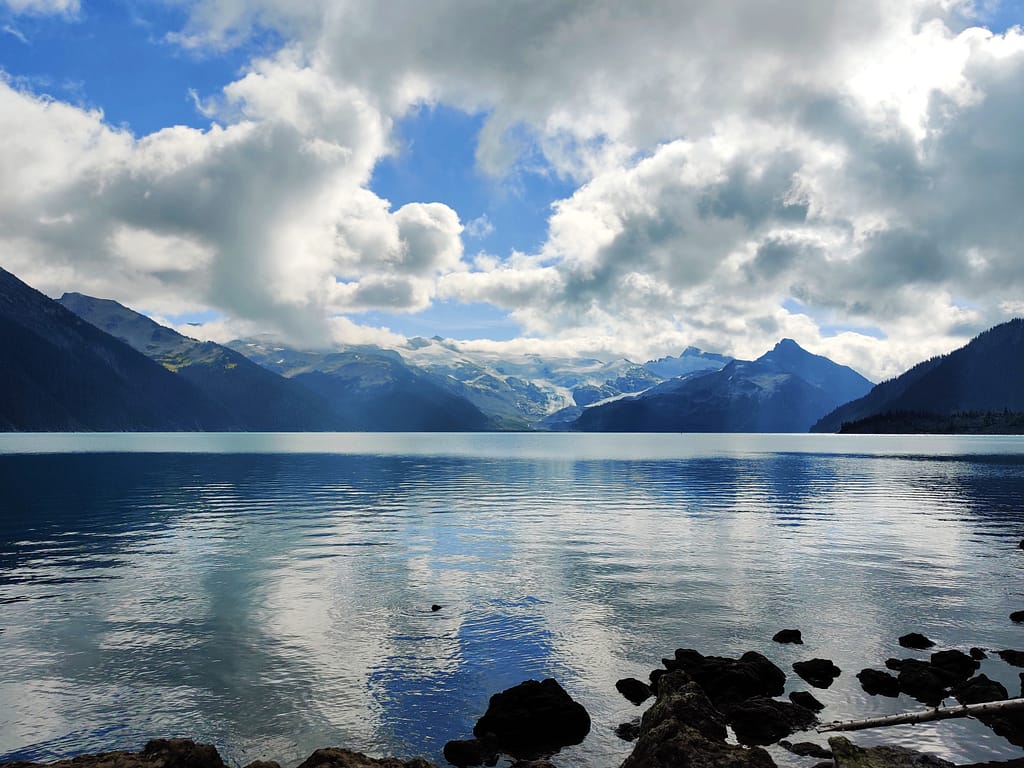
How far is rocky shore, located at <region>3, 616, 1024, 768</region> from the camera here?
16.6m

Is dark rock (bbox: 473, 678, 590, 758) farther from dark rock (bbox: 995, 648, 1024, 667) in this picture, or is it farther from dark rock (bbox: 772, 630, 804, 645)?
dark rock (bbox: 995, 648, 1024, 667)

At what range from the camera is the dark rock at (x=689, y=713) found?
61.5 ft

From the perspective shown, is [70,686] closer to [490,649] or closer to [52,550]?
[490,649]

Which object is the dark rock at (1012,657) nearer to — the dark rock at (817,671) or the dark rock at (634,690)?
the dark rock at (817,671)

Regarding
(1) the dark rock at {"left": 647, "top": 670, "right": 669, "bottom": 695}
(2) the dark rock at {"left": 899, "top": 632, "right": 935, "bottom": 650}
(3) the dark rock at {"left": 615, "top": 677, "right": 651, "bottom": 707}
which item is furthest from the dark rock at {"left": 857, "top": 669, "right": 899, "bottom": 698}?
(3) the dark rock at {"left": 615, "top": 677, "right": 651, "bottom": 707}

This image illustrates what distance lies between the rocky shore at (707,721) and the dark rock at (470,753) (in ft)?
0.10

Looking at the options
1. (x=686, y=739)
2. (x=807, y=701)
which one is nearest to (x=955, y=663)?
(x=807, y=701)

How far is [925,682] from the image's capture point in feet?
78.8

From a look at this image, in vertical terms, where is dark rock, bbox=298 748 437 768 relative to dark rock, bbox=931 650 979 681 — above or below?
above

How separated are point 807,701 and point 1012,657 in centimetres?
1126

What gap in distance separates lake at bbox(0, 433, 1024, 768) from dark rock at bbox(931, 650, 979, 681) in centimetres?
112

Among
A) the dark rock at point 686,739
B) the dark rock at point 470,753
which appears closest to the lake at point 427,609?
the dark rock at point 470,753

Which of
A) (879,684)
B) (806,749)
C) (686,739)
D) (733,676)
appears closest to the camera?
(686,739)

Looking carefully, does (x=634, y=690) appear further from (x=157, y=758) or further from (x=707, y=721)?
(x=157, y=758)
